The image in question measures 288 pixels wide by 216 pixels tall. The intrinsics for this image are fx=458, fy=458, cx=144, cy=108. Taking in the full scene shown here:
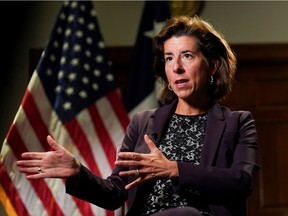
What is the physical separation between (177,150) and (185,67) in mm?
226

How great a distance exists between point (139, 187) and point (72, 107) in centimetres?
85

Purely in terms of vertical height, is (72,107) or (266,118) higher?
(72,107)

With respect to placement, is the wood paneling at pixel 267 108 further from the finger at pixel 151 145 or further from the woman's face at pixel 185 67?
the finger at pixel 151 145

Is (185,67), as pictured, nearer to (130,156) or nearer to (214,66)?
(214,66)

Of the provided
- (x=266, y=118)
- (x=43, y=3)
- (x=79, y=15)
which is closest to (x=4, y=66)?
(x=43, y=3)

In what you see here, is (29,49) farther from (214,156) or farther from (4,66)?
(214,156)

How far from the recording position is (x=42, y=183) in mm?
1920

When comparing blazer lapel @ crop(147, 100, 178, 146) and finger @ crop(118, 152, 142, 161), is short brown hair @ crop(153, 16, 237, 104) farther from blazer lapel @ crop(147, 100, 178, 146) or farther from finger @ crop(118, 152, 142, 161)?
finger @ crop(118, 152, 142, 161)

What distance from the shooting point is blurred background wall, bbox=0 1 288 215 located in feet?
8.93

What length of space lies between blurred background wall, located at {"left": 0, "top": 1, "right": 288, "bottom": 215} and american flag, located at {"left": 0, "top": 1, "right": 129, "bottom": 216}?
0.63 m

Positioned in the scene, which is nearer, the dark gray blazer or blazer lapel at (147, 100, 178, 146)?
the dark gray blazer

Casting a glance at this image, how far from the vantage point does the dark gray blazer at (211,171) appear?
1092mm

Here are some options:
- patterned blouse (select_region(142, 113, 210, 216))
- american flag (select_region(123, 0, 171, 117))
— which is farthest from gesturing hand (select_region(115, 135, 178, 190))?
american flag (select_region(123, 0, 171, 117))

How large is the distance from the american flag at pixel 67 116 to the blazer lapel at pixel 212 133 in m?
0.77
